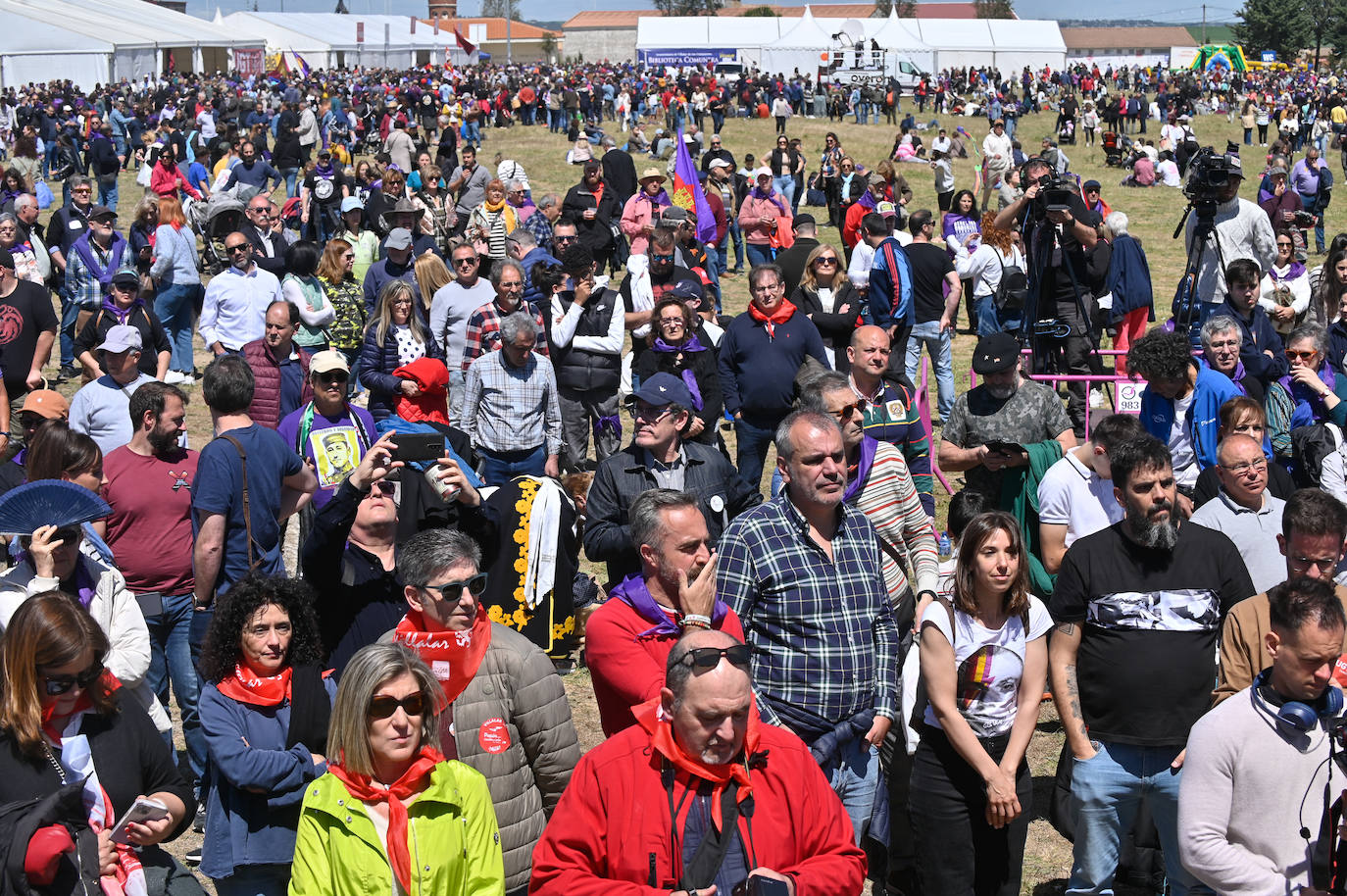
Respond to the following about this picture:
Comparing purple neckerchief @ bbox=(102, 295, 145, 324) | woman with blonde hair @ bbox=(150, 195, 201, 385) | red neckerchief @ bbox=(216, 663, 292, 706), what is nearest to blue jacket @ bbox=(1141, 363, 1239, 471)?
red neckerchief @ bbox=(216, 663, 292, 706)

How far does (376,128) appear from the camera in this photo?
29969mm

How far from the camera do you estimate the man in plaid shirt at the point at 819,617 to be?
4199 mm

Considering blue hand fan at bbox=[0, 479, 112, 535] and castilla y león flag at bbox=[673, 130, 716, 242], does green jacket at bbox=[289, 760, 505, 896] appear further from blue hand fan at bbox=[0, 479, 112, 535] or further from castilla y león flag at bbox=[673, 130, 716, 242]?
castilla y león flag at bbox=[673, 130, 716, 242]

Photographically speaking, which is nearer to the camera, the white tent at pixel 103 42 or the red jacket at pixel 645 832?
the red jacket at pixel 645 832

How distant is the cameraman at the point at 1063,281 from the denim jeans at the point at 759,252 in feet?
14.3

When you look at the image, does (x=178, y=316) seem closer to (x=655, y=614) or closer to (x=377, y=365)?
(x=377, y=365)

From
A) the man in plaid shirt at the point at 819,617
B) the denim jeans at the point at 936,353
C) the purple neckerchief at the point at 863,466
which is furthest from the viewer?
the denim jeans at the point at 936,353

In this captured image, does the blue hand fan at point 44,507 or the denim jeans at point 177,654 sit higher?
the blue hand fan at point 44,507

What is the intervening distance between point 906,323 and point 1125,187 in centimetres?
2190

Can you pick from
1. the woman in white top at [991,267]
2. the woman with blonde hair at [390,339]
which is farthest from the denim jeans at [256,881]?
the woman in white top at [991,267]

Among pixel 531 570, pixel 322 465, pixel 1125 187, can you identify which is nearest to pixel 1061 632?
pixel 531 570

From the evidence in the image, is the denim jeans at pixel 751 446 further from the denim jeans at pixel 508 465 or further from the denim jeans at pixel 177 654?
the denim jeans at pixel 177 654

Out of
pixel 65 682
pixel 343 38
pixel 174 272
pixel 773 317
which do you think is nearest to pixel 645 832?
pixel 65 682

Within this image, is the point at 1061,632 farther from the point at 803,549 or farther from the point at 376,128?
the point at 376,128
